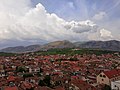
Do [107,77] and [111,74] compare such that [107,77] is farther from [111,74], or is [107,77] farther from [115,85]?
[115,85]

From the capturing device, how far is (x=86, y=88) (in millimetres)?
34375

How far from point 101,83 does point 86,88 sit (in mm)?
7648

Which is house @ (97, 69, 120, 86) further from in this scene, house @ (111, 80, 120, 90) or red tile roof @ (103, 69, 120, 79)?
house @ (111, 80, 120, 90)

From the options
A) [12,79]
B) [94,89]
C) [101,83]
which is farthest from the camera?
[12,79]

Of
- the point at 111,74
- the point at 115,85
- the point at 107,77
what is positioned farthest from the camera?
the point at 111,74

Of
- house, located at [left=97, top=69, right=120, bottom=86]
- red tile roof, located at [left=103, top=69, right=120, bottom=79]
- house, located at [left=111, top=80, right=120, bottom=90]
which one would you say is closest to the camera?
house, located at [left=111, top=80, right=120, bottom=90]

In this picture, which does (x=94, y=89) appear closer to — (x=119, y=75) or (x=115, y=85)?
(x=115, y=85)

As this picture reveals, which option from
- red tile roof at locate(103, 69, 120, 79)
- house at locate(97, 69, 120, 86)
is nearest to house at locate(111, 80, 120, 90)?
house at locate(97, 69, 120, 86)

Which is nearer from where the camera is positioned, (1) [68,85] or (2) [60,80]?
(1) [68,85]

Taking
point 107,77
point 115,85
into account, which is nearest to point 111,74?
point 107,77

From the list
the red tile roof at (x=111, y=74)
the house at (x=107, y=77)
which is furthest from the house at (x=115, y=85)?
the red tile roof at (x=111, y=74)

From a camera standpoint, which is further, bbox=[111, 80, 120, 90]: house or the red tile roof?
the red tile roof

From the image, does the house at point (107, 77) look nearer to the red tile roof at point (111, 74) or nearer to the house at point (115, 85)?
the red tile roof at point (111, 74)

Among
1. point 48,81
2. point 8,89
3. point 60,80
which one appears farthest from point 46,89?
point 60,80
